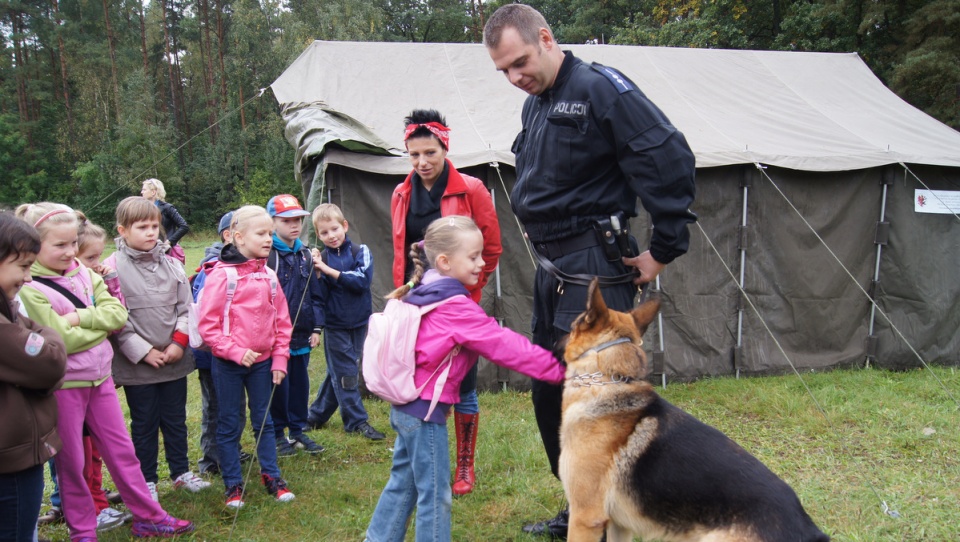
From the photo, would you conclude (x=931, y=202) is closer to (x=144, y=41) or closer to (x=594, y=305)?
(x=594, y=305)

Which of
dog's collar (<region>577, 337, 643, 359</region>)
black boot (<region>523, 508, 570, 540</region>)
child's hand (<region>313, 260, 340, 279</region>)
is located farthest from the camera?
child's hand (<region>313, 260, 340, 279</region>)

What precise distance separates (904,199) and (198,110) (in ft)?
119

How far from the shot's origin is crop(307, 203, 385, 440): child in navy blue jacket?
4770 mm

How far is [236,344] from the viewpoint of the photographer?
3510 millimetres

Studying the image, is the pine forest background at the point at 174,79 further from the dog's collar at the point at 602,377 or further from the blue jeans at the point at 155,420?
the dog's collar at the point at 602,377

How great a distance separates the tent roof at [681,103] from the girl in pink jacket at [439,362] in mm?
3332

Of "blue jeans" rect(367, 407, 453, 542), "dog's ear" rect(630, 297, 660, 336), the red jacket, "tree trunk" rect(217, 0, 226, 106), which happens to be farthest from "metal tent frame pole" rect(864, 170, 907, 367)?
"tree trunk" rect(217, 0, 226, 106)

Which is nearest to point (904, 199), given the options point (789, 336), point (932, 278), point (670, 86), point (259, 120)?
point (932, 278)

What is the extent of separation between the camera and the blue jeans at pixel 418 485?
8.21 ft

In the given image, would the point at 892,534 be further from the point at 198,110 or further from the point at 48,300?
the point at 198,110

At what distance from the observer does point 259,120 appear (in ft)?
104

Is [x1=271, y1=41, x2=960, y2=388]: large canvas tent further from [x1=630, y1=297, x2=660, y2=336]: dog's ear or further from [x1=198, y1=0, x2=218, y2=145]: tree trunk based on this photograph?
[x1=198, y1=0, x2=218, y2=145]: tree trunk

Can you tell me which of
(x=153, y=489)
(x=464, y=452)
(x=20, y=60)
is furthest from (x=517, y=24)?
(x=20, y=60)

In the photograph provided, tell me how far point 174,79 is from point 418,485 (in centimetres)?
3854
